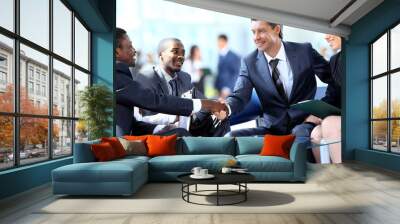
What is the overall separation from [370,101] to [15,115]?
26.0ft

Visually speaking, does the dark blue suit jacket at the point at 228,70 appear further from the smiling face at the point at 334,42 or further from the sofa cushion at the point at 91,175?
the sofa cushion at the point at 91,175

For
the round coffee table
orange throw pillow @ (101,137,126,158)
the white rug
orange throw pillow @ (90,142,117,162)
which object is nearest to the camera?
the white rug

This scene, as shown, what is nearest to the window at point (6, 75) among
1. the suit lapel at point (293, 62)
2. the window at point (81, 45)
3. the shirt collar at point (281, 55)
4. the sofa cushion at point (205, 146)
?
the window at point (81, 45)

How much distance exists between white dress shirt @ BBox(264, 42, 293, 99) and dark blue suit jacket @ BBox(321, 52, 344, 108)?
966 mm

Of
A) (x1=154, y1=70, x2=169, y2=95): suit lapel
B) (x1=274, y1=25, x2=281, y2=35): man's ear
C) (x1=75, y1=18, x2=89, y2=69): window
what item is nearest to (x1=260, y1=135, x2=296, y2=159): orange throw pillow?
(x1=154, y1=70, x2=169, y2=95): suit lapel

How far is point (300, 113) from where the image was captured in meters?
A: 9.01

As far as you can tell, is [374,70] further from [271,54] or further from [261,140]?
[261,140]

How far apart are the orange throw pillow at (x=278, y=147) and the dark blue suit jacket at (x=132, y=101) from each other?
2770 mm

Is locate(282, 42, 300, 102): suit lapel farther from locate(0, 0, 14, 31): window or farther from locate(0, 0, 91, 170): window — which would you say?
locate(0, 0, 14, 31): window

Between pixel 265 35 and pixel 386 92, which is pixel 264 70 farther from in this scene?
pixel 386 92

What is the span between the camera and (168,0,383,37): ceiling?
802 cm

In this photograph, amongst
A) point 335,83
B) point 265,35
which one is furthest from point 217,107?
point 335,83

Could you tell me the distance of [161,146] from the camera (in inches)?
266

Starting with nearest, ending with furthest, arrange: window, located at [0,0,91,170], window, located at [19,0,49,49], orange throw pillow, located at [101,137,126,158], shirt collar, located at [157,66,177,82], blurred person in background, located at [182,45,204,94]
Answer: window, located at [0,0,91,170], window, located at [19,0,49,49], orange throw pillow, located at [101,137,126,158], shirt collar, located at [157,66,177,82], blurred person in background, located at [182,45,204,94]
